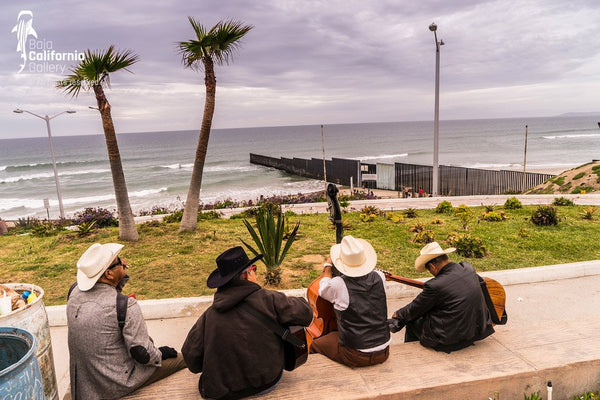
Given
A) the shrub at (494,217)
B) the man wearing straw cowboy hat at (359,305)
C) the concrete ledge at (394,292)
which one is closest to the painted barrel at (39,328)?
the man wearing straw cowboy hat at (359,305)

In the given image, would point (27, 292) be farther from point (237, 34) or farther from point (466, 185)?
point (466, 185)

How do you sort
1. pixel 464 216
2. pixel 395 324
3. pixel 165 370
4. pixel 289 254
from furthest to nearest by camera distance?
1. pixel 464 216
2. pixel 289 254
3. pixel 395 324
4. pixel 165 370

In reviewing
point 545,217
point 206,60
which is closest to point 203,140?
point 206,60

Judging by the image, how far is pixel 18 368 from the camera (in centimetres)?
235

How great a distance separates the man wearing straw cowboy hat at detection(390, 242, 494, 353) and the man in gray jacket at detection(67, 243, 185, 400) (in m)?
2.47

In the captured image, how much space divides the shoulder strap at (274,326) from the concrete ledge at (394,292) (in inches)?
121

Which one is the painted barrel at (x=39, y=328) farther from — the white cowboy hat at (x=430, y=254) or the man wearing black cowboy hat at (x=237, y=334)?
the white cowboy hat at (x=430, y=254)

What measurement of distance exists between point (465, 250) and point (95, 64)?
8864 millimetres

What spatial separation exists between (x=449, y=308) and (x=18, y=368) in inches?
131

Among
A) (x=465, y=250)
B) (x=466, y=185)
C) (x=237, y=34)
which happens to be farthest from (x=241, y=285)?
(x=466, y=185)

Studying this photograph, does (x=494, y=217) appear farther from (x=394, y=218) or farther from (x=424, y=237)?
(x=424, y=237)

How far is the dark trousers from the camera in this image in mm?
3701

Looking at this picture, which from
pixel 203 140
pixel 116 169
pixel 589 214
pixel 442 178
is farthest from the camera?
pixel 442 178

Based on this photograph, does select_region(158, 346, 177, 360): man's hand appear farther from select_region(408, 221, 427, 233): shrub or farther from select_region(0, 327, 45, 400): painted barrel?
select_region(408, 221, 427, 233): shrub
